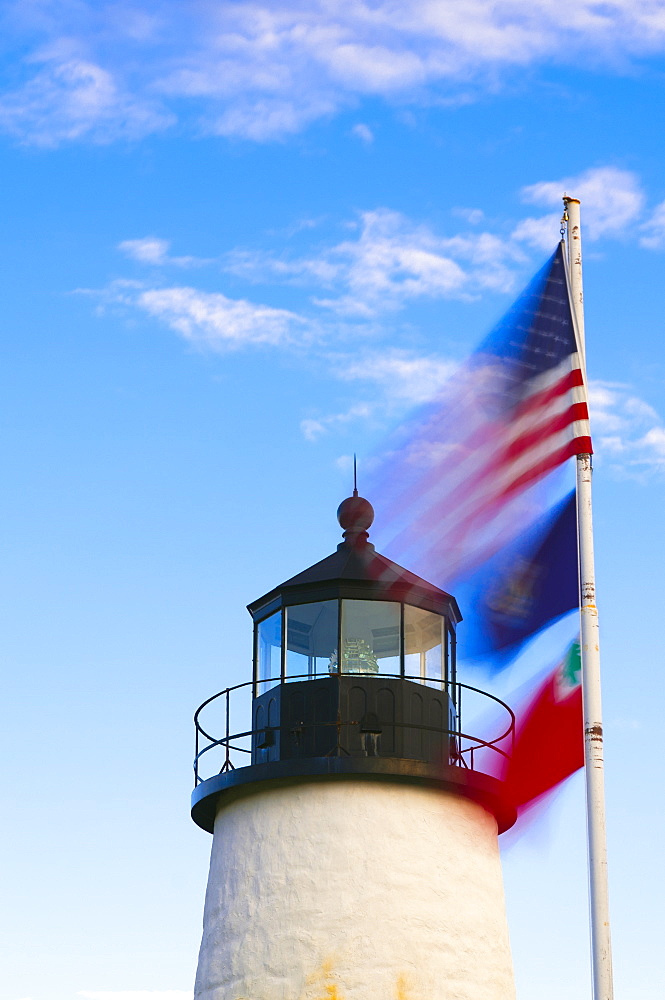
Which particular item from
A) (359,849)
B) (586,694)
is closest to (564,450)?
(586,694)

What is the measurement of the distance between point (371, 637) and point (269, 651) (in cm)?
137

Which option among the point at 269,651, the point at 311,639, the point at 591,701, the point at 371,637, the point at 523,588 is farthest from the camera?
the point at 269,651

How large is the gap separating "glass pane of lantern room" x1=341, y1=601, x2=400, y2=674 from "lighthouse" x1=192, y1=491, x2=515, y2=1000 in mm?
20

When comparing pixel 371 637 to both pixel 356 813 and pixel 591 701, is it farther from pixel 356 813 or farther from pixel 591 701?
pixel 591 701

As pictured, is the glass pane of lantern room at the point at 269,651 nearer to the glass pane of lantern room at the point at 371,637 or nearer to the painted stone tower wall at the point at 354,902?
the glass pane of lantern room at the point at 371,637

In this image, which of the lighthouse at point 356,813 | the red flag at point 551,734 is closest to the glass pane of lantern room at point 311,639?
the lighthouse at point 356,813

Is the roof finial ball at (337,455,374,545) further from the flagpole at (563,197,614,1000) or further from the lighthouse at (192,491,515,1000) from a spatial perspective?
the flagpole at (563,197,614,1000)

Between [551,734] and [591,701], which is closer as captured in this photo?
[591,701]

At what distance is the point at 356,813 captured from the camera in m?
18.1

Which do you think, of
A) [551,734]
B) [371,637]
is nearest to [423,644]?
[371,637]

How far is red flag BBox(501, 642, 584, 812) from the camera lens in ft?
55.8

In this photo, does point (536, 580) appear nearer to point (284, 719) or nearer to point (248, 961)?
point (284, 719)

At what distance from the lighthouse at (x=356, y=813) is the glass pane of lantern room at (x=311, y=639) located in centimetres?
2

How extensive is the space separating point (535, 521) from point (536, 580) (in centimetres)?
68
